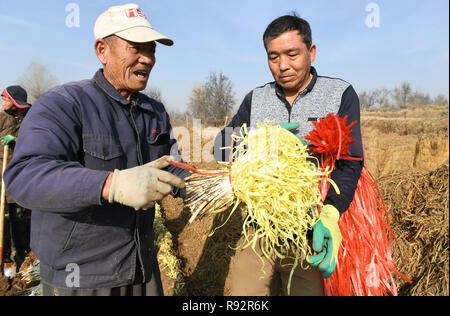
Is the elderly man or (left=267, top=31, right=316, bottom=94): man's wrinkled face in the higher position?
(left=267, top=31, right=316, bottom=94): man's wrinkled face

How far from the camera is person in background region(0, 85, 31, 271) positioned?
479 cm

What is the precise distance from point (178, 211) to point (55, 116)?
19.2 feet

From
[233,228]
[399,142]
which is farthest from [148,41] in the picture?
[399,142]

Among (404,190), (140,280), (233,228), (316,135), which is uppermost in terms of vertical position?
(316,135)

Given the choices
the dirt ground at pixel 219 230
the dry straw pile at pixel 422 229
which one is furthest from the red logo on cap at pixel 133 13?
the dry straw pile at pixel 422 229

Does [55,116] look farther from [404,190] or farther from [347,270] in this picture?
[404,190]

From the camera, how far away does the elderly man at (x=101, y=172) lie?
→ 54.2 inches

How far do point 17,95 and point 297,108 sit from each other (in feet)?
17.0

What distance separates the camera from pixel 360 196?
243 centimetres

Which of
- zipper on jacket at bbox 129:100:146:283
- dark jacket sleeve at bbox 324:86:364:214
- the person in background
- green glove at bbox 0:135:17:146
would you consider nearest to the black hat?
the person in background

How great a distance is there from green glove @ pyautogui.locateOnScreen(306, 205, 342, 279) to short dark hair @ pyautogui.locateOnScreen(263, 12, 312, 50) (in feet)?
4.71

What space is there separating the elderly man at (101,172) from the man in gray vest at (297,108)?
0.81m

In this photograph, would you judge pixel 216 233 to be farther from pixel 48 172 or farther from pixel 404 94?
pixel 404 94

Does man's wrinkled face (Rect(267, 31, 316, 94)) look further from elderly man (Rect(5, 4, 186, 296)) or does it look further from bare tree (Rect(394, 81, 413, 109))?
bare tree (Rect(394, 81, 413, 109))
